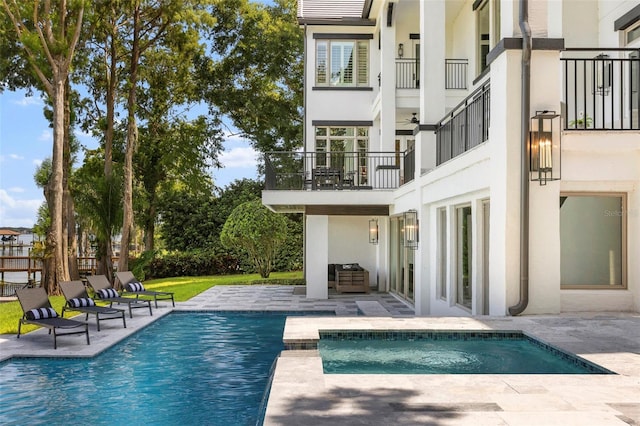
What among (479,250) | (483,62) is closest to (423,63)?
(483,62)

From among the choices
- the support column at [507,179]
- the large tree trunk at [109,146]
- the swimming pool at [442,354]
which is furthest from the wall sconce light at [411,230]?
the large tree trunk at [109,146]

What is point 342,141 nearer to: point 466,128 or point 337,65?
point 337,65

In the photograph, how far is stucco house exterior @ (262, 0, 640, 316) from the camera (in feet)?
29.9

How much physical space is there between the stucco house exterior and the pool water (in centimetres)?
406

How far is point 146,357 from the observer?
1036 centimetres

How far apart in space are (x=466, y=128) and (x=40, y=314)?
842 centimetres

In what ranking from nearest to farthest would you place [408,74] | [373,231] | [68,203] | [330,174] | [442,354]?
1. [442,354]
2. [330,174]
3. [373,231]
4. [408,74]
5. [68,203]

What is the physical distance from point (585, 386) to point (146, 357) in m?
7.29

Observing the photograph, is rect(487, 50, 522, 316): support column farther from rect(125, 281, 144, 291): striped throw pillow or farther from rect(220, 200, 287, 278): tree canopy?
rect(220, 200, 287, 278): tree canopy

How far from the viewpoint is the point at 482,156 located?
9.95 m

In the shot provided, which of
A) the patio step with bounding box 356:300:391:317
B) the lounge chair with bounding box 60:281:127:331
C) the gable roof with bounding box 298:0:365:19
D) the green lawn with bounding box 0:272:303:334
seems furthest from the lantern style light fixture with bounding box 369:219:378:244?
the lounge chair with bounding box 60:281:127:331

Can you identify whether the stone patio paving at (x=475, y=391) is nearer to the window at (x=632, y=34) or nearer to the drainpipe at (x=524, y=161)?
the drainpipe at (x=524, y=161)

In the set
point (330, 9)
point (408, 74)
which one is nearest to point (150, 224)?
point (330, 9)

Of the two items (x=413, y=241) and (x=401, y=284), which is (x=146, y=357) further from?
(x=401, y=284)
